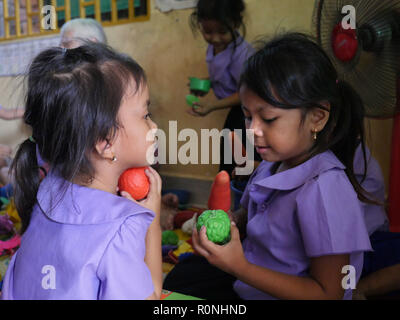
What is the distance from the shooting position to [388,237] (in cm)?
96

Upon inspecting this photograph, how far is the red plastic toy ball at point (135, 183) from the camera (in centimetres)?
67

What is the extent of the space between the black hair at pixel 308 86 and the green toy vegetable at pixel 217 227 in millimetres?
244

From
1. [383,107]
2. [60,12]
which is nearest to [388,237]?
[383,107]

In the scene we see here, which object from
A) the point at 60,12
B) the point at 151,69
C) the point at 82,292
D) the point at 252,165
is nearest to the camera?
the point at 82,292

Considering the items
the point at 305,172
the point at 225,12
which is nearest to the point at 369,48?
the point at 305,172

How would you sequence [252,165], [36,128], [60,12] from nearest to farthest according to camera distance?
[36,128], [252,165], [60,12]

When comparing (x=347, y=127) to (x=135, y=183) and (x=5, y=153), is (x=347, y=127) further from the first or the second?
(x=5, y=153)

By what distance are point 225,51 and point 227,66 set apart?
7 centimetres

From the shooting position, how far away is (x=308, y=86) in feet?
2.30

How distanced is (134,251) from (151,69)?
5.39 feet

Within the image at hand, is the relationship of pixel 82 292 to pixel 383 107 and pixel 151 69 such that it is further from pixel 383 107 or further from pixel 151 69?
pixel 151 69

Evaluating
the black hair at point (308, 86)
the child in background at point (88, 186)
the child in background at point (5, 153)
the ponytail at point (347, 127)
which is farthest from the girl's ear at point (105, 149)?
the child in background at point (5, 153)

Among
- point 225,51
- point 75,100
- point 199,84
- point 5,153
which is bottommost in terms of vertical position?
point 75,100

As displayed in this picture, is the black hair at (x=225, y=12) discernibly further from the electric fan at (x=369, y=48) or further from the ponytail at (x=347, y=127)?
the ponytail at (x=347, y=127)
